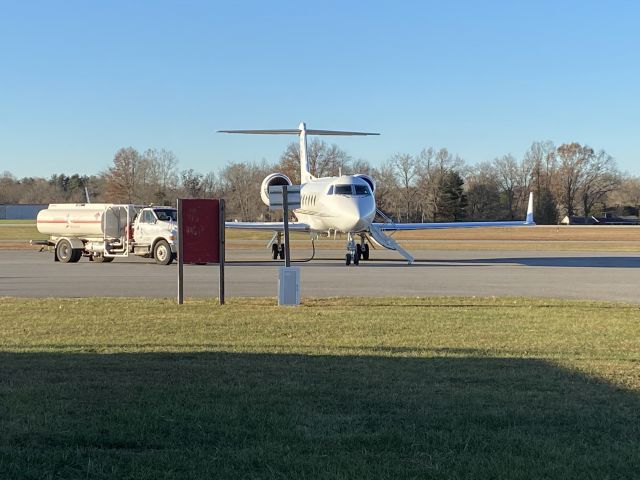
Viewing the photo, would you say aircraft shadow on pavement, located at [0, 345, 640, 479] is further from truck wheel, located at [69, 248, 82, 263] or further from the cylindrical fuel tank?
truck wheel, located at [69, 248, 82, 263]

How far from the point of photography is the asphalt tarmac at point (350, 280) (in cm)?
1799

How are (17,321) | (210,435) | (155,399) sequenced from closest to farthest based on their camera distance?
(210,435) → (155,399) → (17,321)

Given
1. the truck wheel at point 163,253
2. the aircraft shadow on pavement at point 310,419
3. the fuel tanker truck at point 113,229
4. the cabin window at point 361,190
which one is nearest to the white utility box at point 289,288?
the aircraft shadow on pavement at point 310,419

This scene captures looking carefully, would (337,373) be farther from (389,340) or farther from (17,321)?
(17,321)

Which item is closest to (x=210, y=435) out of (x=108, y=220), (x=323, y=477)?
(x=323, y=477)

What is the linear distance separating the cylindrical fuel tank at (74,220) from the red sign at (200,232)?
15.1 metres

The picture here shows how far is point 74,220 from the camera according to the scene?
30.4 metres

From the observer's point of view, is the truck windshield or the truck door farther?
the truck windshield

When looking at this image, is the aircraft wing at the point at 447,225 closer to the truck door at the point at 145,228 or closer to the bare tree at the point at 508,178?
the truck door at the point at 145,228

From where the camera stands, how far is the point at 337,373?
313 inches

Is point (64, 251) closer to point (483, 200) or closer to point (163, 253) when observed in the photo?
point (163, 253)

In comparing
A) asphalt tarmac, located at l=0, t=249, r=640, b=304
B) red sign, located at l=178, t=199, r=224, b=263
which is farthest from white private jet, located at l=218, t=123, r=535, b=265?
red sign, located at l=178, t=199, r=224, b=263

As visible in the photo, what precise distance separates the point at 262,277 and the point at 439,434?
57.5ft

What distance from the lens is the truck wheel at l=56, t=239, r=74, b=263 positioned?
31.2 metres
